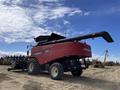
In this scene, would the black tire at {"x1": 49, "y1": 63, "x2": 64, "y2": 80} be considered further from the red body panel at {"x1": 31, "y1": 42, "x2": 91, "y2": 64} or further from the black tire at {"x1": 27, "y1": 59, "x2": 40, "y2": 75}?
the black tire at {"x1": 27, "y1": 59, "x2": 40, "y2": 75}

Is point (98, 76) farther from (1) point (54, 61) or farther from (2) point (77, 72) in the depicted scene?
(1) point (54, 61)

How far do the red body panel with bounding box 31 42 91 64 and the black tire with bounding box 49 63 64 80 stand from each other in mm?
531

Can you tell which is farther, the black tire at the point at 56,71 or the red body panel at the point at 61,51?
the black tire at the point at 56,71

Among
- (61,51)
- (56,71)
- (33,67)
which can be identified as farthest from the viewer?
(33,67)

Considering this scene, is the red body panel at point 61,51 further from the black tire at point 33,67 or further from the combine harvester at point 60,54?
the black tire at point 33,67

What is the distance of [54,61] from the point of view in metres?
18.5

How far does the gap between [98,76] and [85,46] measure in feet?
14.4

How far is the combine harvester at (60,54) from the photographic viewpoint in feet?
56.3

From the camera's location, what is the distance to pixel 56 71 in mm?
17812

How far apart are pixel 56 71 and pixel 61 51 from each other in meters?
1.33

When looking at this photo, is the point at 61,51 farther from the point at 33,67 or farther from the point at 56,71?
the point at 33,67

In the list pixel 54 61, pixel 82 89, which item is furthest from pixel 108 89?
pixel 54 61

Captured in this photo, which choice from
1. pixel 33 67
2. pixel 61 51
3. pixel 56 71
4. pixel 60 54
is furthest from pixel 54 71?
pixel 33 67

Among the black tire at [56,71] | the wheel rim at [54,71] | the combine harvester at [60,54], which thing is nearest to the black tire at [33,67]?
the combine harvester at [60,54]
